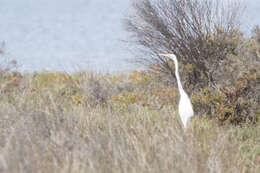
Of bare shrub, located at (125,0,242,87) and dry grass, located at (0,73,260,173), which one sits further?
bare shrub, located at (125,0,242,87)

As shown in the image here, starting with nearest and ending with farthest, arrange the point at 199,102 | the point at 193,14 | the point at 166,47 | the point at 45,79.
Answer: the point at 199,102
the point at 193,14
the point at 166,47
the point at 45,79

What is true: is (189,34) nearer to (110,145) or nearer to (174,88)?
(174,88)

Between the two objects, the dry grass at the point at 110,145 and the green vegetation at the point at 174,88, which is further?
the green vegetation at the point at 174,88

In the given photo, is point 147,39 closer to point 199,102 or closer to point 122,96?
point 122,96

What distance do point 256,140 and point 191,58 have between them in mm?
2466

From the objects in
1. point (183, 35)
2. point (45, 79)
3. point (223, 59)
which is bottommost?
point (45, 79)

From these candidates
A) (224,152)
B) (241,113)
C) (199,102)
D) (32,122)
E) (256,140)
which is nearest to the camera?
(224,152)

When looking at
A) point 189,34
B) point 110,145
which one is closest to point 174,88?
point 189,34

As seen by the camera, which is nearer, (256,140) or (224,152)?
(224,152)

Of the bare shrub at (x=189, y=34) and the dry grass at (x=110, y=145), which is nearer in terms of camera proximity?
the dry grass at (x=110, y=145)

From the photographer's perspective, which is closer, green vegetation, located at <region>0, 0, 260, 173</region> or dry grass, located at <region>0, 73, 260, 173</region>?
dry grass, located at <region>0, 73, 260, 173</region>

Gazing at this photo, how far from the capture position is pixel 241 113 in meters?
5.36

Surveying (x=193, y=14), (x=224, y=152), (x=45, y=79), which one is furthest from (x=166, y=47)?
(x=45, y=79)

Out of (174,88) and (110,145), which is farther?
(174,88)
